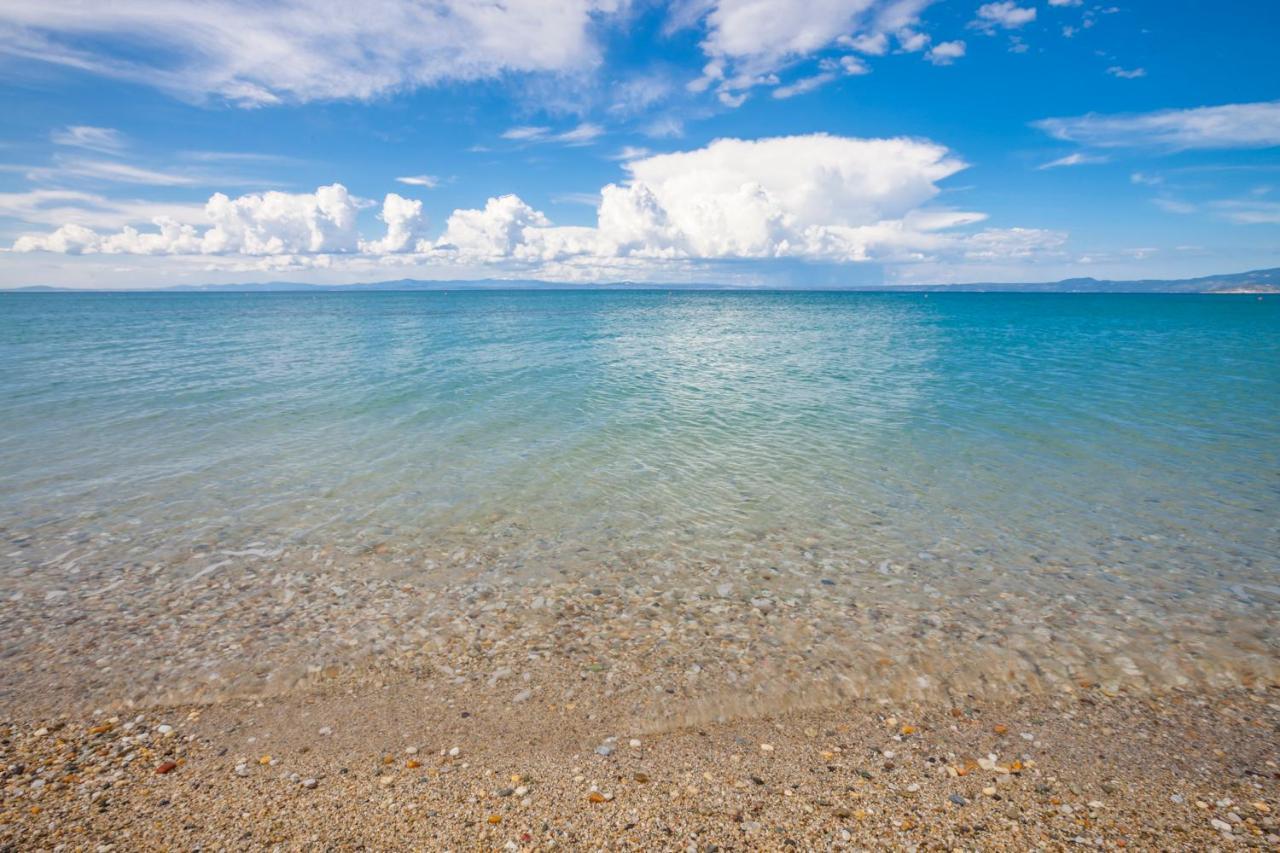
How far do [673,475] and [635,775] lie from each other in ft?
32.0

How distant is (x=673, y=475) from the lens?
49.6ft

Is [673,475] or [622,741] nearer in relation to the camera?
[622,741]

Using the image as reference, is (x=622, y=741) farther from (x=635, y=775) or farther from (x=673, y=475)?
(x=673, y=475)

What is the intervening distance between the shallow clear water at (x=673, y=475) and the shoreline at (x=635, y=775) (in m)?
3.15

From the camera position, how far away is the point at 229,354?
138 feet

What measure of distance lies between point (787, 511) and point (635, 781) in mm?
7877

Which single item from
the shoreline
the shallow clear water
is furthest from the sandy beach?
the shallow clear water

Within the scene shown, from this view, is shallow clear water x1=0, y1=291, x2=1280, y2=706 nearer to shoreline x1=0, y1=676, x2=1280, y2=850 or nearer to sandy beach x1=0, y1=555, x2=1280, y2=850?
sandy beach x1=0, y1=555, x2=1280, y2=850

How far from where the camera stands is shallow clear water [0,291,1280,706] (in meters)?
10.4

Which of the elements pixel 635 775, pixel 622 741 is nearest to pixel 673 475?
pixel 622 741

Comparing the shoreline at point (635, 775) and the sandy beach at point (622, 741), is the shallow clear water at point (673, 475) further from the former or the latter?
the shoreline at point (635, 775)

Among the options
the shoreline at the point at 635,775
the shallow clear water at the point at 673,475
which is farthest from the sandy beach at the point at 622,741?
the shallow clear water at the point at 673,475

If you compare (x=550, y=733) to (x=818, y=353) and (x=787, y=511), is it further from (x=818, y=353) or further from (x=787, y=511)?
(x=818, y=353)

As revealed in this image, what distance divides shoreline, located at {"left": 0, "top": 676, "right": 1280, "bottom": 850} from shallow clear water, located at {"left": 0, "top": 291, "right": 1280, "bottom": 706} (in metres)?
3.15
